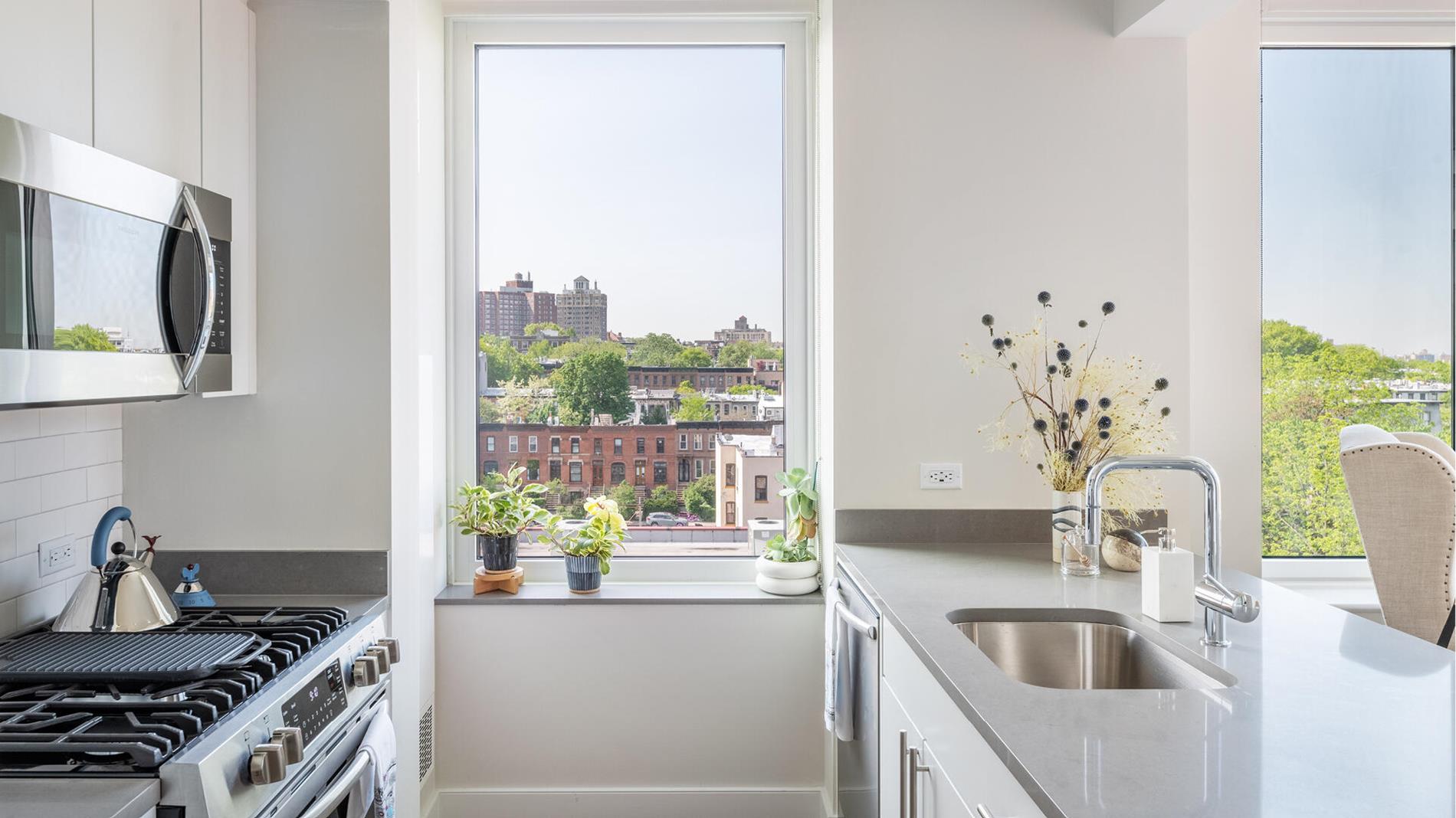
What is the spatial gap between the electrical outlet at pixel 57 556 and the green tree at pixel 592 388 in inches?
53.6

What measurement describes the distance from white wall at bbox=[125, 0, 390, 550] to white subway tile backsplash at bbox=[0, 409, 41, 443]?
0.32m

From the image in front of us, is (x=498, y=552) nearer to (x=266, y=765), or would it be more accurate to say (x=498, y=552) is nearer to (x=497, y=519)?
(x=497, y=519)

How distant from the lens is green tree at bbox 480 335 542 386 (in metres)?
2.92

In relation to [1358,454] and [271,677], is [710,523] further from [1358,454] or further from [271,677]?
[1358,454]

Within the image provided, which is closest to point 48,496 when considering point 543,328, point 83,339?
point 83,339

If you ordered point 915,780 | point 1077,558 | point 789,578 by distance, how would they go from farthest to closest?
1. point 789,578
2. point 1077,558
3. point 915,780

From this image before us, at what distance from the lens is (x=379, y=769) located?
5.92 feet

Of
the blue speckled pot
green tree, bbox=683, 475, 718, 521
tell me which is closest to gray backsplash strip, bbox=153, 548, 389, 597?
the blue speckled pot

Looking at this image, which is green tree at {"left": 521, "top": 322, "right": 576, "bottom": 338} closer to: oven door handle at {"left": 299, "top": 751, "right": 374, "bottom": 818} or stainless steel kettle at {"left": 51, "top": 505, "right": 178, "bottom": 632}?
stainless steel kettle at {"left": 51, "top": 505, "right": 178, "bottom": 632}

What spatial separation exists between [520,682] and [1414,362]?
2389 millimetres

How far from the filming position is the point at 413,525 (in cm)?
243

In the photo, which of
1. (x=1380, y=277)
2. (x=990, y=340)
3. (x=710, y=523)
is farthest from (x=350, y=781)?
(x=1380, y=277)

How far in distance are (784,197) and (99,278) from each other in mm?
1968

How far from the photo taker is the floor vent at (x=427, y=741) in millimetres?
2625
